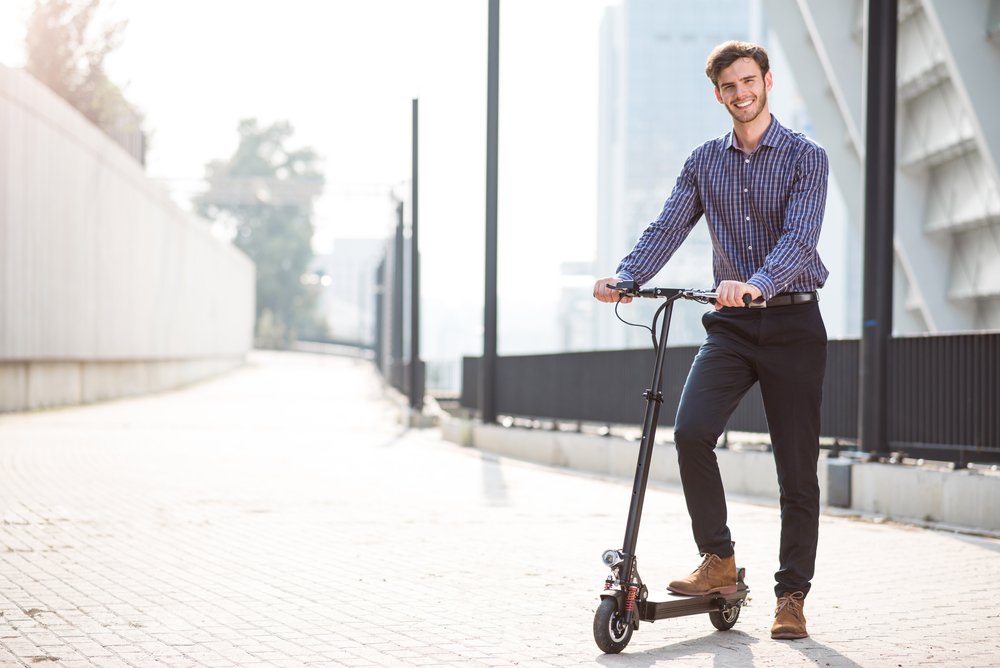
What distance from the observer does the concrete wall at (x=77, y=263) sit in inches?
779

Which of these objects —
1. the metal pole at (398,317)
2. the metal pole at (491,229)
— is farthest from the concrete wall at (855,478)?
the metal pole at (398,317)

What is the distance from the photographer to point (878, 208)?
8.49m

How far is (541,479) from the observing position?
1085 cm

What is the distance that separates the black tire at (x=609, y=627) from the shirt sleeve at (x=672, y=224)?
116cm

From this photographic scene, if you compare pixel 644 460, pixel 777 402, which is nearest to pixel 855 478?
pixel 777 402

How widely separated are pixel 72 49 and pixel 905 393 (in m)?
Answer: 37.8

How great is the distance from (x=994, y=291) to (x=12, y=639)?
51.8 feet

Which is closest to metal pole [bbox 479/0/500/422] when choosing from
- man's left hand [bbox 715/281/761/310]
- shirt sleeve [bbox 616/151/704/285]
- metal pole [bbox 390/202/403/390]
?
shirt sleeve [bbox 616/151/704/285]

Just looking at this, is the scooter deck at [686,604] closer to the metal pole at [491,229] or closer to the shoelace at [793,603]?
the shoelace at [793,603]

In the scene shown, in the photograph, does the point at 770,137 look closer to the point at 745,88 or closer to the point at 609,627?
the point at 745,88

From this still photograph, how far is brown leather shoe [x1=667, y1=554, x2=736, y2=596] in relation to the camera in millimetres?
3938

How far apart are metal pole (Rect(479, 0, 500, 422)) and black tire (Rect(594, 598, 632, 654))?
38.0 feet

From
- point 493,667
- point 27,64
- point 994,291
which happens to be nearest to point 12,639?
point 493,667

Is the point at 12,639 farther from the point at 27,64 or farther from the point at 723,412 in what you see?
the point at 27,64
